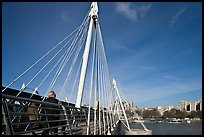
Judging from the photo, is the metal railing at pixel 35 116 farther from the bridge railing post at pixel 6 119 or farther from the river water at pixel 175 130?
the river water at pixel 175 130

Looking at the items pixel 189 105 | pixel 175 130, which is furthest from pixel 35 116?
pixel 189 105

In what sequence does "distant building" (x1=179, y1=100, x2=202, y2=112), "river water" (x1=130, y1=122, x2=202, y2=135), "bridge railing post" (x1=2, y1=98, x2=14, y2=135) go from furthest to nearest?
"distant building" (x1=179, y1=100, x2=202, y2=112)
"river water" (x1=130, y1=122, x2=202, y2=135)
"bridge railing post" (x1=2, y1=98, x2=14, y2=135)

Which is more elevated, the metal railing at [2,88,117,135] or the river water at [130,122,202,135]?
the metal railing at [2,88,117,135]

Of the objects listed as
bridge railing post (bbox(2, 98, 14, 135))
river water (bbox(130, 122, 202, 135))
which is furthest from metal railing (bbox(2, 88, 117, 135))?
river water (bbox(130, 122, 202, 135))

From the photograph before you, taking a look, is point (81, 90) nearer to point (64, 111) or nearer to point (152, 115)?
point (64, 111)

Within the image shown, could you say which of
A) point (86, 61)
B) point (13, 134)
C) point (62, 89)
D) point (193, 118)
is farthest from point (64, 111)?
point (193, 118)

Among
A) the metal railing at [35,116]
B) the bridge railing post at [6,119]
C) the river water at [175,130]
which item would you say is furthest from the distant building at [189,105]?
the bridge railing post at [6,119]

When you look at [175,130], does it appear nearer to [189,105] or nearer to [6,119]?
[6,119]

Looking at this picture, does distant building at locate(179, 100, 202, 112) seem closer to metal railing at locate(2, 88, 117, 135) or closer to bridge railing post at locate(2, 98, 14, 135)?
metal railing at locate(2, 88, 117, 135)

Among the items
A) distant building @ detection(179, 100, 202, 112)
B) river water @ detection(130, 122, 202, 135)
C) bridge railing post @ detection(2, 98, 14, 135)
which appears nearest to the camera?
bridge railing post @ detection(2, 98, 14, 135)

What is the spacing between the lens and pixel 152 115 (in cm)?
10550

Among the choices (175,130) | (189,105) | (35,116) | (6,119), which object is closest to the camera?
(6,119)

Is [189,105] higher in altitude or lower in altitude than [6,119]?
higher

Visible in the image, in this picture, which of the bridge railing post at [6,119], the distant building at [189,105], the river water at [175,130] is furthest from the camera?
the distant building at [189,105]
